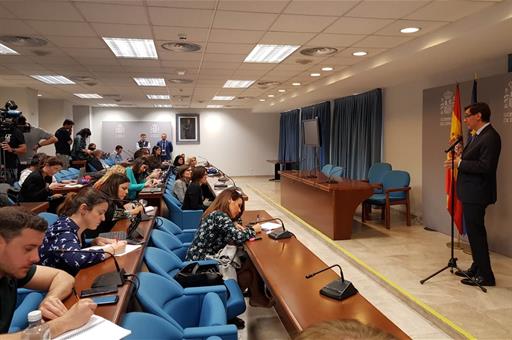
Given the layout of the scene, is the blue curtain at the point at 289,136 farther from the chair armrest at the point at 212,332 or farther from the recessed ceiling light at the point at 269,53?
the chair armrest at the point at 212,332

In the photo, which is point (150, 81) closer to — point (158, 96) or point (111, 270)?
point (158, 96)

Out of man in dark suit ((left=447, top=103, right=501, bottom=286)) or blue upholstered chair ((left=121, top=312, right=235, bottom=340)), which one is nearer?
blue upholstered chair ((left=121, top=312, right=235, bottom=340))

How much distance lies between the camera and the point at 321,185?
17.5 ft

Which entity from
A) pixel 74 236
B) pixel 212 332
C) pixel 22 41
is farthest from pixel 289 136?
pixel 212 332

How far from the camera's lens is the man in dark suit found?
3.37m

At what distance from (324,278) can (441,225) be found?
3.89m

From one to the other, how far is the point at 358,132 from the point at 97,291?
23.9 feet

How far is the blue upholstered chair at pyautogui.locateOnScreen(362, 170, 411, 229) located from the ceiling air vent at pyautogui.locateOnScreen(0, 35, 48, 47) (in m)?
5.05

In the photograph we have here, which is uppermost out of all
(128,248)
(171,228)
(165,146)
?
(165,146)

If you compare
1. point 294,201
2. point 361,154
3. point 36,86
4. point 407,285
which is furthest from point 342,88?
point 36,86

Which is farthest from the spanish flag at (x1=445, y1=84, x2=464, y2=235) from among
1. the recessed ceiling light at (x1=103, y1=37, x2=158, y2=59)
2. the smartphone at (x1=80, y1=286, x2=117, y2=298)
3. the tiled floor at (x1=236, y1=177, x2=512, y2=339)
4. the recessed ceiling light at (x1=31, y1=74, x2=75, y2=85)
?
the recessed ceiling light at (x1=31, y1=74, x2=75, y2=85)

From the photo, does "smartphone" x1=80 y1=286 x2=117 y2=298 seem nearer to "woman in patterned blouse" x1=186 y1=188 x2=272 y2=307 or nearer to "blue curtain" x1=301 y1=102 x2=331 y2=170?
"woman in patterned blouse" x1=186 y1=188 x2=272 y2=307

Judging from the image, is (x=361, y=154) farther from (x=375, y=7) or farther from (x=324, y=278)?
(x=324, y=278)

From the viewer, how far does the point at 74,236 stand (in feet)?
6.97
